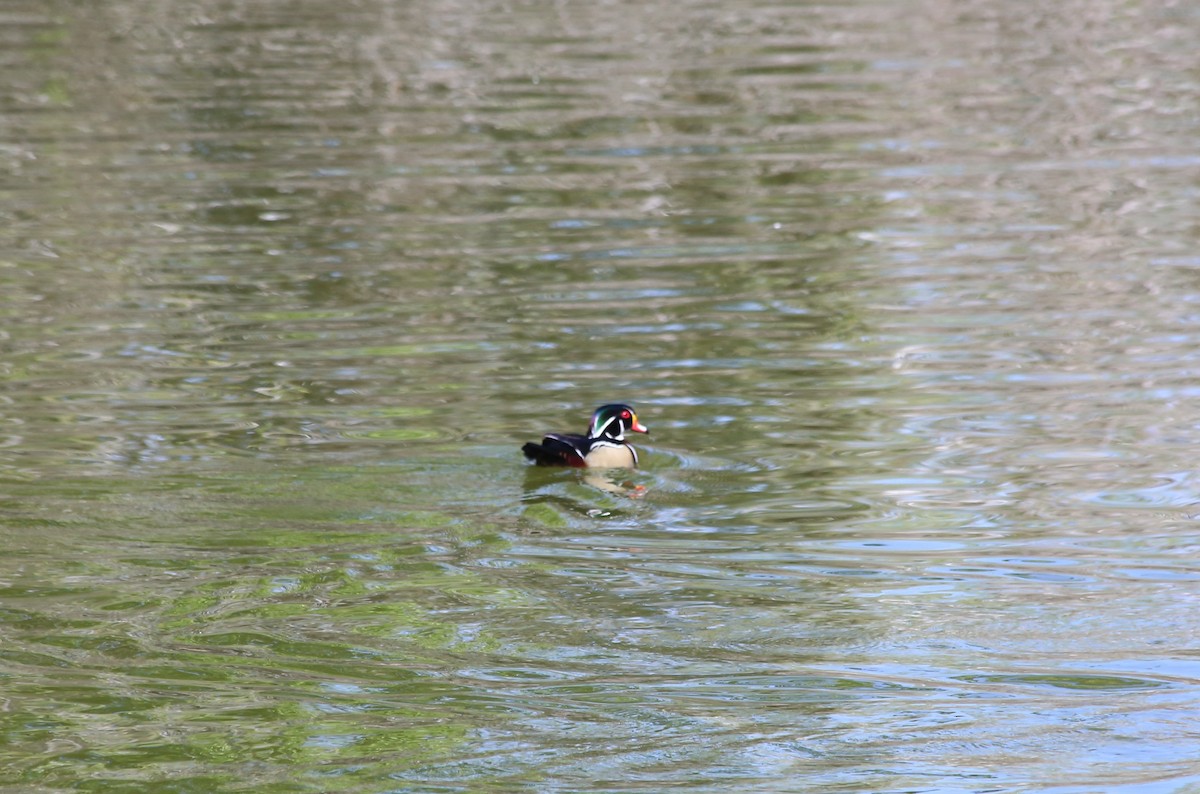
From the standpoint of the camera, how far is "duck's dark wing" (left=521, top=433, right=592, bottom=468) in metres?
9.76

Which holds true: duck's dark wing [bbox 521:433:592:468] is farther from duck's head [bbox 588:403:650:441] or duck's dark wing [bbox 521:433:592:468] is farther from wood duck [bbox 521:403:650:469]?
duck's head [bbox 588:403:650:441]

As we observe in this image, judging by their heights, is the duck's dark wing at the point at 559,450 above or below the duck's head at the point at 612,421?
below

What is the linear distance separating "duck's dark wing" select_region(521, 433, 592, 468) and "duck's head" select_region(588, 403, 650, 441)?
0.12 metres

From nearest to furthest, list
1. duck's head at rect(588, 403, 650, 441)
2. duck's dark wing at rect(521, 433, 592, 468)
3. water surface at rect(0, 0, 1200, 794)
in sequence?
water surface at rect(0, 0, 1200, 794) < duck's dark wing at rect(521, 433, 592, 468) < duck's head at rect(588, 403, 650, 441)

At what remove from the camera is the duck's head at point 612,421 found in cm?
995

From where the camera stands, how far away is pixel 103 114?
2119 centimetres

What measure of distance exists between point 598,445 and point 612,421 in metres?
0.19

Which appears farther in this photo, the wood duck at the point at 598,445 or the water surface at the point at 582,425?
the wood duck at the point at 598,445

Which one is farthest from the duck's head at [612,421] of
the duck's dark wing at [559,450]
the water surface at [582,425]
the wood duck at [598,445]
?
the water surface at [582,425]

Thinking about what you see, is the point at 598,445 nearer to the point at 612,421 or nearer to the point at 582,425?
the point at 612,421

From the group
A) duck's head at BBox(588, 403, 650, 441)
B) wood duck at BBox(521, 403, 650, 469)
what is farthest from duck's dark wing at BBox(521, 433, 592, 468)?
duck's head at BBox(588, 403, 650, 441)

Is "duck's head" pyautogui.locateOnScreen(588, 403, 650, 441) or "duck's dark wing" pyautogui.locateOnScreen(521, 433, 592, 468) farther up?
"duck's head" pyautogui.locateOnScreen(588, 403, 650, 441)

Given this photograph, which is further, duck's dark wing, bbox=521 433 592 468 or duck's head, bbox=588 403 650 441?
duck's head, bbox=588 403 650 441

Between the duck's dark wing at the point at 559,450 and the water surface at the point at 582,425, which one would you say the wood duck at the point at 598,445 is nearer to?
the duck's dark wing at the point at 559,450
